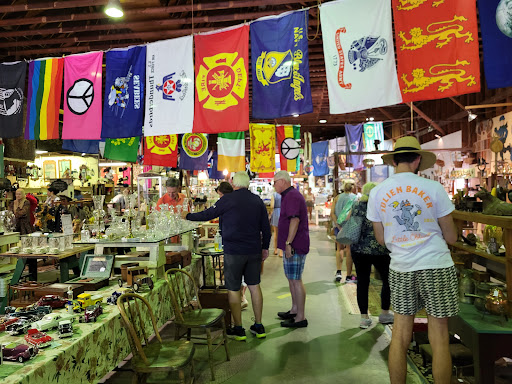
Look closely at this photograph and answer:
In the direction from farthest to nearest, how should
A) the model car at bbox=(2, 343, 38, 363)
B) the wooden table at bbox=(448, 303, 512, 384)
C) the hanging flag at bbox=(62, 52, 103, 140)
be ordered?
the hanging flag at bbox=(62, 52, 103, 140), the wooden table at bbox=(448, 303, 512, 384), the model car at bbox=(2, 343, 38, 363)

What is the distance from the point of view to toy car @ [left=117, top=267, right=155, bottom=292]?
12.4 ft

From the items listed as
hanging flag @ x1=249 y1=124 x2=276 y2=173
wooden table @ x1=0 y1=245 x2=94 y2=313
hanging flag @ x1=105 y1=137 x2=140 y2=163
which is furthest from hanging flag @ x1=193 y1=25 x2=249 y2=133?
hanging flag @ x1=249 y1=124 x2=276 y2=173

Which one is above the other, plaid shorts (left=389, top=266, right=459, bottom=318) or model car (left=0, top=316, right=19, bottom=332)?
plaid shorts (left=389, top=266, right=459, bottom=318)

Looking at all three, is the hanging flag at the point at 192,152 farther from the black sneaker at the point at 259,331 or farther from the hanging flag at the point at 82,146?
the black sneaker at the point at 259,331

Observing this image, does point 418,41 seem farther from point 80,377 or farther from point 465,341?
point 80,377

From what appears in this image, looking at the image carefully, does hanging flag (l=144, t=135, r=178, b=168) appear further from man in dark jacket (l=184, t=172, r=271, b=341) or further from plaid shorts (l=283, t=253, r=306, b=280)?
plaid shorts (l=283, t=253, r=306, b=280)

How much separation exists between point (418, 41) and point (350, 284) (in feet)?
14.1

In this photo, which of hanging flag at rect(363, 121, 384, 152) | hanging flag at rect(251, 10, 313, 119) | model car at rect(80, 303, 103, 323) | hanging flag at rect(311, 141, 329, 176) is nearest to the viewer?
model car at rect(80, 303, 103, 323)

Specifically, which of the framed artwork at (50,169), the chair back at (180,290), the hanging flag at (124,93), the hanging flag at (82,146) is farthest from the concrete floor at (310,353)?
the framed artwork at (50,169)

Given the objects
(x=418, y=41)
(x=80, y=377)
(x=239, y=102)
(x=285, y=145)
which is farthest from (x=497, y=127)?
(x=80, y=377)

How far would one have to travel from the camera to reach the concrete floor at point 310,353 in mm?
3529

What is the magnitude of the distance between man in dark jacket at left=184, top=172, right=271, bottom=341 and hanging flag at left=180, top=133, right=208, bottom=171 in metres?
6.17

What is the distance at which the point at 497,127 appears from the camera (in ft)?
29.5

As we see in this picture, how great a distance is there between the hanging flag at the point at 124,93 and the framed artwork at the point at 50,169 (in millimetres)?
8158
